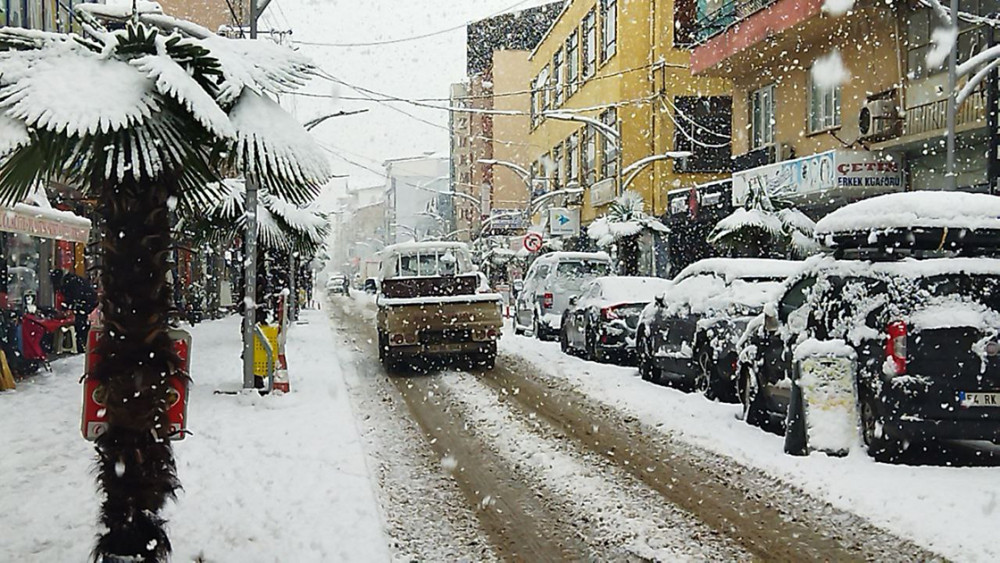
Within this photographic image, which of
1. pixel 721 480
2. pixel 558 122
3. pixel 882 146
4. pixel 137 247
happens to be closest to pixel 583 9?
pixel 558 122

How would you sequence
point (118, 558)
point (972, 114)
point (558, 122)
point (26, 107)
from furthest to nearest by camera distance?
point (558, 122) < point (972, 114) < point (118, 558) < point (26, 107)

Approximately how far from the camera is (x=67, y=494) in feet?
26.6

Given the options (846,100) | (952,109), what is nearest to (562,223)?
(846,100)

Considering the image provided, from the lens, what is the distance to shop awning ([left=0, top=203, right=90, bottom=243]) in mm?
14891

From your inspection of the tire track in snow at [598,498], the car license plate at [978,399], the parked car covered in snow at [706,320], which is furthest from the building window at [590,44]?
the car license plate at [978,399]

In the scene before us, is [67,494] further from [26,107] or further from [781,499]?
[781,499]

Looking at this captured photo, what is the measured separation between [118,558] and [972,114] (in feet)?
59.9

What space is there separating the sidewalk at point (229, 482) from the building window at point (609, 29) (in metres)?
30.5

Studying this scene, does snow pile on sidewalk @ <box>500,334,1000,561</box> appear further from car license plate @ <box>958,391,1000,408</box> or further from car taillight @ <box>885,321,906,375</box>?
car taillight @ <box>885,321,906,375</box>

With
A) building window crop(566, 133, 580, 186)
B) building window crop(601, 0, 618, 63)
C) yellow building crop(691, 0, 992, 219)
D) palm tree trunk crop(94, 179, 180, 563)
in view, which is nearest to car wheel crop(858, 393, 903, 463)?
palm tree trunk crop(94, 179, 180, 563)

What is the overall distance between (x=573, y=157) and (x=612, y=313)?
1365 inches

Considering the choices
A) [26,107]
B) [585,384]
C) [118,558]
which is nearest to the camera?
[26,107]

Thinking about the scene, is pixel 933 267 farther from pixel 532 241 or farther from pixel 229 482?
pixel 532 241

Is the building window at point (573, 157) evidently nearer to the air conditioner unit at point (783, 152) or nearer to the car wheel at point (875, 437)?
the air conditioner unit at point (783, 152)
